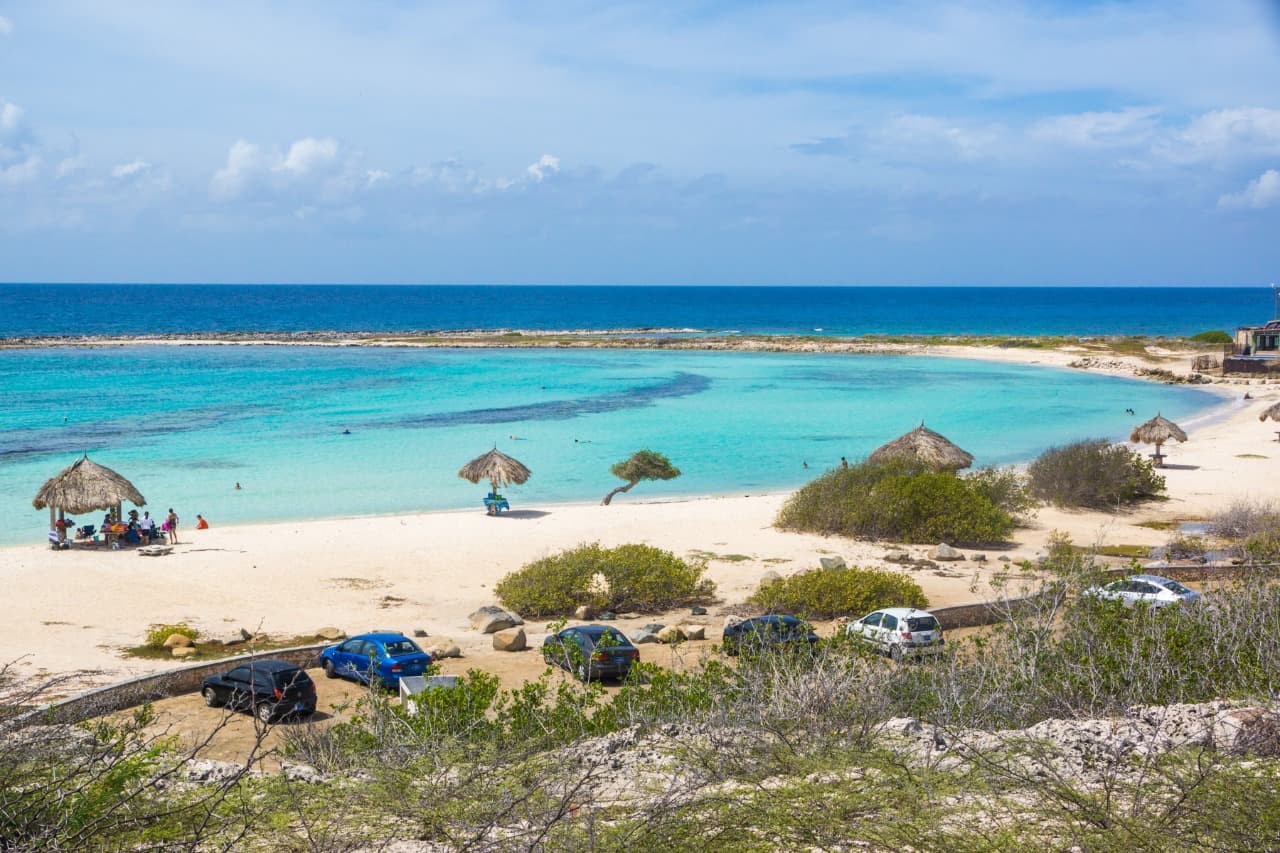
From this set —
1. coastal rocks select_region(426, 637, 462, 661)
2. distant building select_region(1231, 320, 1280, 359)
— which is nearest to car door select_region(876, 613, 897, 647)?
coastal rocks select_region(426, 637, 462, 661)

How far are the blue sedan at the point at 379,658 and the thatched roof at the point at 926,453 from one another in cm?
1691

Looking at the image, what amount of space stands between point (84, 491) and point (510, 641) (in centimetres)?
1358

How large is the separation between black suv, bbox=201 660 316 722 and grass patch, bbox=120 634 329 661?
1968 millimetres

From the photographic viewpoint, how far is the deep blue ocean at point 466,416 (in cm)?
3309

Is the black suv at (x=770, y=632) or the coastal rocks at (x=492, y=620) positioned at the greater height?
the black suv at (x=770, y=632)

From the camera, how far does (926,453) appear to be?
28422 millimetres

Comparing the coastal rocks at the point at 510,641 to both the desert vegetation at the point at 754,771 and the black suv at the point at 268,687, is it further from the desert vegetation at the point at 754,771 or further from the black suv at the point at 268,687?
the desert vegetation at the point at 754,771

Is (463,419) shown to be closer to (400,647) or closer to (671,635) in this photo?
(671,635)

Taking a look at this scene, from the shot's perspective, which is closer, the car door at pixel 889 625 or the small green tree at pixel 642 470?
the car door at pixel 889 625

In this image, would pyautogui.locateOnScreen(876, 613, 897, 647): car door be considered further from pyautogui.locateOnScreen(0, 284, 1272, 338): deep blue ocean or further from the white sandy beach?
pyautogui.locateOnScreen(0, 284, 1272, 338): deep blue ocean

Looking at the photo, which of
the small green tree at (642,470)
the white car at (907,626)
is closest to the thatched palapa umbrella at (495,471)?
the small green tree at (642,470)

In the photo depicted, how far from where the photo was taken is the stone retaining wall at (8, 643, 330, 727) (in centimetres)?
1043

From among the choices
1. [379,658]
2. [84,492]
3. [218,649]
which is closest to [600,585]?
[379,658]

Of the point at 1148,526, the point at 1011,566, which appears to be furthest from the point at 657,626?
the point at 1148,526
